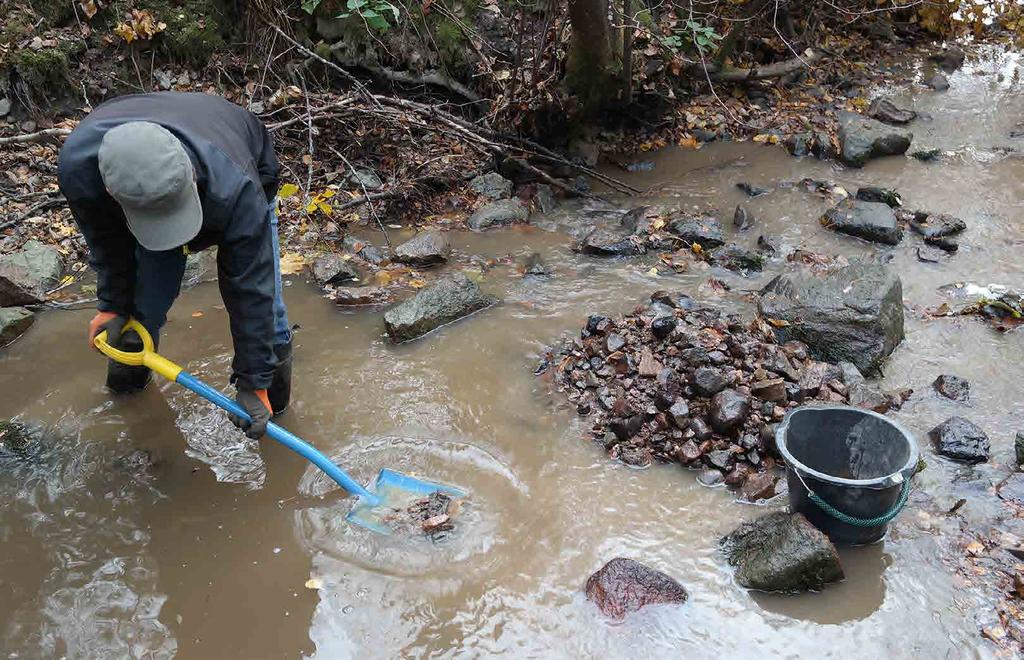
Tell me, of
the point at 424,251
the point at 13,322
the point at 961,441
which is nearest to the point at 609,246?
the point at 424,251

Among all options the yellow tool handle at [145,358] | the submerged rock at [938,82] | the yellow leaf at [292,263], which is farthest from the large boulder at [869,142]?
the yellow tool handle at [145,358]

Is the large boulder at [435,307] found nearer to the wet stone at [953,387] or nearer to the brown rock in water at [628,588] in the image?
the brown rock in water at [628,588]

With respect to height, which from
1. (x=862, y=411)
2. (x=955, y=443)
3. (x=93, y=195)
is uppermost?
(x=93, y=195)

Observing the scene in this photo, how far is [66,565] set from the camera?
Result: 113 inches

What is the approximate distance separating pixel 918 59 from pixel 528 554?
8796 mm

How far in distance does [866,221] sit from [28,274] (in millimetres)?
5693

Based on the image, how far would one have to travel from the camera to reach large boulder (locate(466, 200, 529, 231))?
559 cm

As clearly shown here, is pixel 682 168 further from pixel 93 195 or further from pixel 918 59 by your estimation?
pixel 93 195

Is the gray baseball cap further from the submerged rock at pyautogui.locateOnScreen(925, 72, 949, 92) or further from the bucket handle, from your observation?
the submerged rock at pyautogui.locateOnScreen(925, 72, 949, 92)

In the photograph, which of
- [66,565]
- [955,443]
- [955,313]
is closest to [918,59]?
[955,313]

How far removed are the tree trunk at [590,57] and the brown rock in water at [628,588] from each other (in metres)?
4.40

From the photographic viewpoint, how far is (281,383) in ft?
11.5

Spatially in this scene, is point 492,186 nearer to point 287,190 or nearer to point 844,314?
point 287,190

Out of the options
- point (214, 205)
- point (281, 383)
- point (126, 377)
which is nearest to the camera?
point (214, 205)
